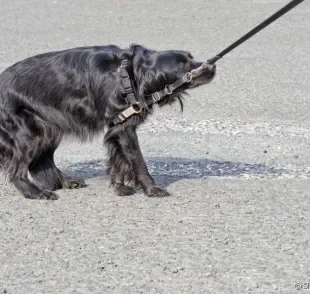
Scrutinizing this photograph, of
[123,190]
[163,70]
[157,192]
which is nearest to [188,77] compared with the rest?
[163,70]

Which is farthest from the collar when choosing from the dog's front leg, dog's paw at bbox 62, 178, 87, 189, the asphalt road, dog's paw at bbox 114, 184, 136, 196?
dog's paw at bbox 62, 178, 87, 189

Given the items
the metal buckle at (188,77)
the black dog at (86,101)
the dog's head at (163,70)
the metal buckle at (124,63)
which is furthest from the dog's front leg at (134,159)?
the metal buckle at (188,77)

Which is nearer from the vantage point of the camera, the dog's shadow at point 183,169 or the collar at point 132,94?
the collar at point 132,94

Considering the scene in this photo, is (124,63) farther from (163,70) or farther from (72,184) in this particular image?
(72,184)

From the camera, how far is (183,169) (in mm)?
7270

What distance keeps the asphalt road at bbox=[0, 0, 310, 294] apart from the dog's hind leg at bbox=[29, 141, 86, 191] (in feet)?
0.51

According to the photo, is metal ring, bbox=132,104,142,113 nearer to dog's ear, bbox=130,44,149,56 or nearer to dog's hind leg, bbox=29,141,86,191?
dog's ear, bbox=130,44,149,56

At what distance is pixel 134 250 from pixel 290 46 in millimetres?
9351

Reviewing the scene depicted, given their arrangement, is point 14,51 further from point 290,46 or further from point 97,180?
point 97,180

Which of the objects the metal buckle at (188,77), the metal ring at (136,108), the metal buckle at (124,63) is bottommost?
the metal ring at (136,108)

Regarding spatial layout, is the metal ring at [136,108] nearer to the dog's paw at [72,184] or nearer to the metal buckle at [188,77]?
the metal buckle at [188,77]

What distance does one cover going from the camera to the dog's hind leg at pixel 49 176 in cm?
665

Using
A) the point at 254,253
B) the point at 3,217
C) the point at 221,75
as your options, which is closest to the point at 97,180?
the point at 3,217

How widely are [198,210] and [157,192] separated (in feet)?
1.86
